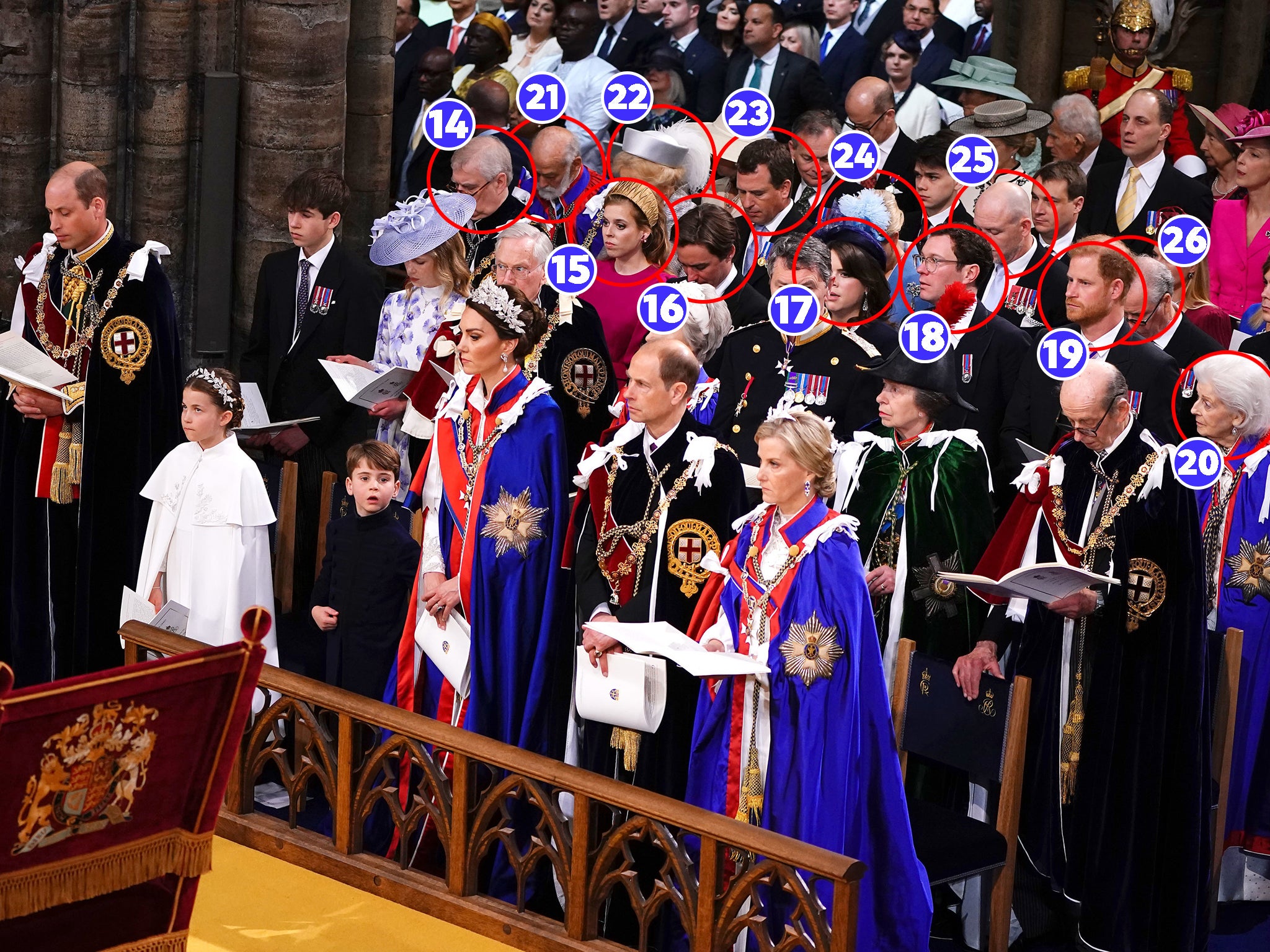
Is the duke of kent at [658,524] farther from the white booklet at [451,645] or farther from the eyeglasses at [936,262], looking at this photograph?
the eyeglasses at [936,262]

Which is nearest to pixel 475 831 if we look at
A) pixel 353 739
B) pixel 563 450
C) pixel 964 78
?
pixel 353 739

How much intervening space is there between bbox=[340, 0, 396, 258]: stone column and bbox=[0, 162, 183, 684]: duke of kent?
2145 mm

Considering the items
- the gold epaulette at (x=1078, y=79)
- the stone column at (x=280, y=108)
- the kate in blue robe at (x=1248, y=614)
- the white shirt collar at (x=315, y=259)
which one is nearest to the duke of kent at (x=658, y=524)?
the kate in blue robe at (x=1248, y=614)

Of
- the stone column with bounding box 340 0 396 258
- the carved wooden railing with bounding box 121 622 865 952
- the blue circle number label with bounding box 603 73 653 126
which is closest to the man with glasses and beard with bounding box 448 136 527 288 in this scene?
the blue circle number label with bounding box 603 73 653 126

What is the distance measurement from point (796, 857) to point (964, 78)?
657cm

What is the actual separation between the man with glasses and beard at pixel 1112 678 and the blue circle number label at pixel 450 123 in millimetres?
4262

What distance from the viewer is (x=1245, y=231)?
833 centimetres

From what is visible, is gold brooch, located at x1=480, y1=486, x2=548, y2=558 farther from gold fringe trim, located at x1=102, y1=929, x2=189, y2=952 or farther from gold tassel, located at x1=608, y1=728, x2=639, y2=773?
gold fringe trim, located at x1=102, y1=929, x2=189, y2=952

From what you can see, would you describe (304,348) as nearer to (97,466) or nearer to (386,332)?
(386,332)

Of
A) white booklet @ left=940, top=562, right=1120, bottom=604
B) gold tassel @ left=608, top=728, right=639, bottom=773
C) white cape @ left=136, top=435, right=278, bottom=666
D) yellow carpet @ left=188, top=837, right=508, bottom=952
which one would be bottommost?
yellow carpet @ left=188, top=837, right=508, bottom=952

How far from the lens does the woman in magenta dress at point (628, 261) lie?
7.58 m

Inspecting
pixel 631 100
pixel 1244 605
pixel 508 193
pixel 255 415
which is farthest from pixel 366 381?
pixel 1244 605

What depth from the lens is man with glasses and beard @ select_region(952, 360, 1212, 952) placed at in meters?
6.09

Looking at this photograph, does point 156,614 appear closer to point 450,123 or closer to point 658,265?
point 658,265
